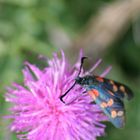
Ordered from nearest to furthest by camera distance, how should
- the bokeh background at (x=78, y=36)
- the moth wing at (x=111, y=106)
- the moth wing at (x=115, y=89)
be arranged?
the moth wing at (x=111, y=106), the moth wing at (x=115, y=89), the bokeh background at (x=78, y=36)

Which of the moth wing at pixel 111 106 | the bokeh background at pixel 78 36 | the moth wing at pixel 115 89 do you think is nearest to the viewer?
the moth wing at pixel 111 106

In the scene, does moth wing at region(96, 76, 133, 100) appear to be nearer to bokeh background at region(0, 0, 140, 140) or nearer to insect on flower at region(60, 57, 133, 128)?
insect on flower at region(60, 57, 133, 128)

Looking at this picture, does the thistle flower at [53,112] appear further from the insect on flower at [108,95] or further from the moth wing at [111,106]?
the moth wing at [111,106]

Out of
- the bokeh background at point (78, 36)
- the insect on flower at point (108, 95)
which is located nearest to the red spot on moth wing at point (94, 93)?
the insect on flower at point (108, 95)

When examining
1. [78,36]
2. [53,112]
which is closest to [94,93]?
[53,112]

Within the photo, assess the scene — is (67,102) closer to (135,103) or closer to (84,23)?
(135,103)

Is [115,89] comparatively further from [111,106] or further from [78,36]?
[78,36]
